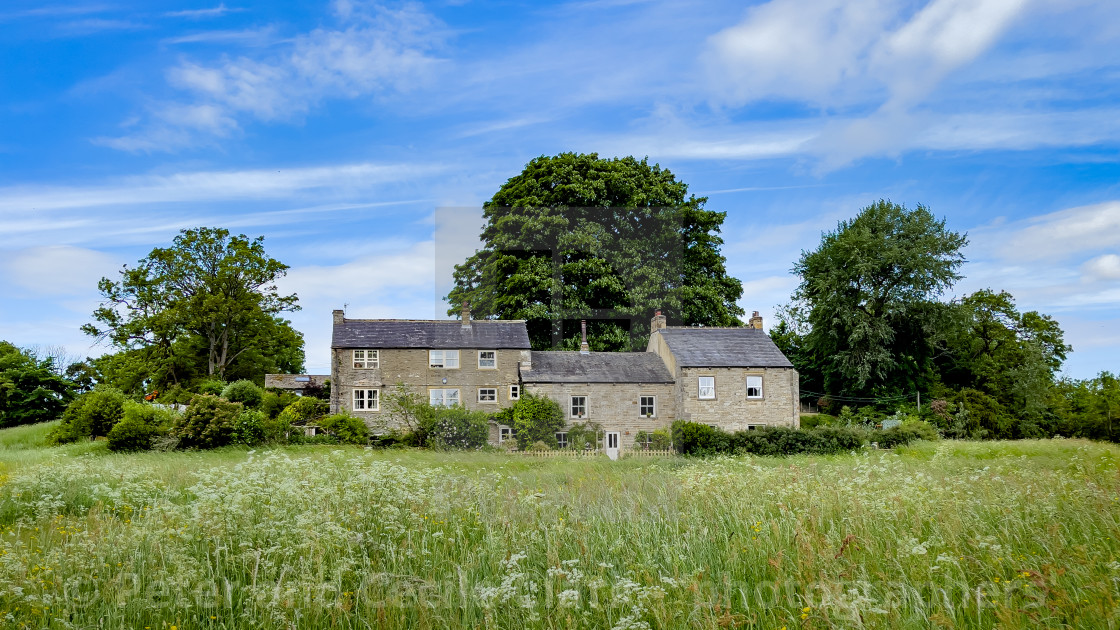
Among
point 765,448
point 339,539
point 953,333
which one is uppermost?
point 953,333

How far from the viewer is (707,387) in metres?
35.1

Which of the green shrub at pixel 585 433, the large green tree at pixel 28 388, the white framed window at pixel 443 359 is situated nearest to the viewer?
the green shrub at pixel 585 433

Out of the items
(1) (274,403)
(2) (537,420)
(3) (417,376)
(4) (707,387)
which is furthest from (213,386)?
(4) (707,387)

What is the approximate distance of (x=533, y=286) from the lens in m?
39.5

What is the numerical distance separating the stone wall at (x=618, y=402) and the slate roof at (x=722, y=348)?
2.02 metres

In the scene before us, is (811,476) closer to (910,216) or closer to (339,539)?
(339,539)

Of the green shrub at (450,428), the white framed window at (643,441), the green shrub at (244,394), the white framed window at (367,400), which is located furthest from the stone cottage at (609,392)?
the green shrub at (244,394)

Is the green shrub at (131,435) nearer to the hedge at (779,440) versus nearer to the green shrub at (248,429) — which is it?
the green shrub at (248,429)

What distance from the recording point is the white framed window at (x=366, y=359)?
1414 inches

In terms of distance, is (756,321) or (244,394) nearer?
(244,394)

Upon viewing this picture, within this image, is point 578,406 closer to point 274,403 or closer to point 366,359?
point 366,359

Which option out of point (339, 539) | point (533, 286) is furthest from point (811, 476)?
point (533, 286)

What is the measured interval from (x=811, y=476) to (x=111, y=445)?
25.5 metres

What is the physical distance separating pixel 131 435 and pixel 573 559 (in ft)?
84.4
